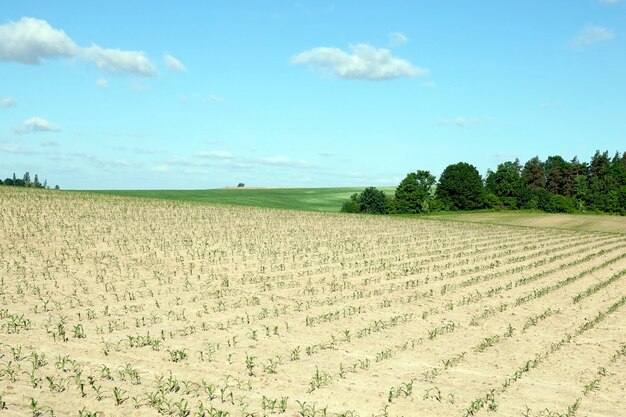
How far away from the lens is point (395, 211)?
99188mm

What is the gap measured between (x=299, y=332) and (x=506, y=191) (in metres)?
106

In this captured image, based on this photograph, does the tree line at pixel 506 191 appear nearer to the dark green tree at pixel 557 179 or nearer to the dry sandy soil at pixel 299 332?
the dark green tree at pixel 557 179

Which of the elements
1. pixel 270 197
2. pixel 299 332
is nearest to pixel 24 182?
pixel 270 197

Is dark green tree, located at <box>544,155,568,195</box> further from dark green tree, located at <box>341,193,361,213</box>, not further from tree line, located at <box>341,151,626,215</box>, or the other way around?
dark green tree, located at <box>341,193,361,213</box>

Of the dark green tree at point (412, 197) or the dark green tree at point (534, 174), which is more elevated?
the dark green tree at point (534, 174)

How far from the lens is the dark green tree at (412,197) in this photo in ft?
323

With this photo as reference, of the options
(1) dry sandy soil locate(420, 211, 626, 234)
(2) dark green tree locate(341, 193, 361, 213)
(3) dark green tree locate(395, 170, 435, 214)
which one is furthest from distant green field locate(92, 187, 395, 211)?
(1) dry sandy soil locate(420, 211, 626, 234)

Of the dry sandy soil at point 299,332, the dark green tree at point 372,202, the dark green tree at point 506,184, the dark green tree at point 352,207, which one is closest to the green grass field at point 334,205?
the dark green tree at point 352,207

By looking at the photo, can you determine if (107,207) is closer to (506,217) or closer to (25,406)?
(25,406)

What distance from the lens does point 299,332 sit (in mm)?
14055

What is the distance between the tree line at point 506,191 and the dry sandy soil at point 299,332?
69745 millimetres

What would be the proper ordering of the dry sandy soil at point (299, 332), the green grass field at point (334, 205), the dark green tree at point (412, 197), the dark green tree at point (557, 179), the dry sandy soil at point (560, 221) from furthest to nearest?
the dark green tree at point (557, 179)
the dark green tree at point (412, 197)
the green grass field at point (334, 205)
the dry sandy soil at point (560, 221)
the dry sandy soil at point (299, 332)

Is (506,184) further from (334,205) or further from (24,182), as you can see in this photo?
(24,182)

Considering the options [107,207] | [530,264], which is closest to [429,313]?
[530,264]
